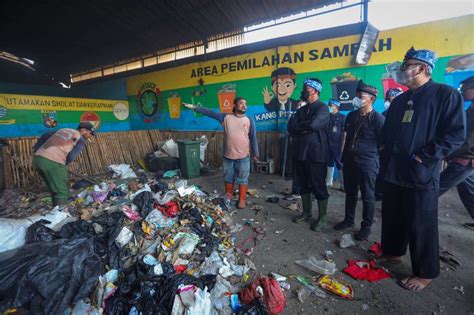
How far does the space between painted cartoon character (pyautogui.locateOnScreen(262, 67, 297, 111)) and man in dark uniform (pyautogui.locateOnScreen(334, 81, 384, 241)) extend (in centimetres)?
382

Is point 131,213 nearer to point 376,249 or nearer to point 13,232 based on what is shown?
point 13,232

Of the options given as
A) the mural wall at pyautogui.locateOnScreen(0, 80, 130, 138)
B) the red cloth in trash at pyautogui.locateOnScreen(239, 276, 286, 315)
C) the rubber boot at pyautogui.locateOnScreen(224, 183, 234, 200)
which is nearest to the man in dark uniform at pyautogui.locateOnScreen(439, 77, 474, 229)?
the red cloth in trash at pyautogui.locateOnScreen(239, 276, 286, 315)

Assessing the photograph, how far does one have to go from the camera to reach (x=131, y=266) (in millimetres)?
2496

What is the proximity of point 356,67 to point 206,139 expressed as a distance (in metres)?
5.04

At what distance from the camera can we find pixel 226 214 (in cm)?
407

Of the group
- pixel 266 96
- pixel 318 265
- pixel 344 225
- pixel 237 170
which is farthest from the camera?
pixel 266 96

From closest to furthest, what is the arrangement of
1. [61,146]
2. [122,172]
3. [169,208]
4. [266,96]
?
[169,208] < [61,146] < [122,172] < [266,96]

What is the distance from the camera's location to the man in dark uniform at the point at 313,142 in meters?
3.16

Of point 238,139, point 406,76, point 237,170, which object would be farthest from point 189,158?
point 406,76

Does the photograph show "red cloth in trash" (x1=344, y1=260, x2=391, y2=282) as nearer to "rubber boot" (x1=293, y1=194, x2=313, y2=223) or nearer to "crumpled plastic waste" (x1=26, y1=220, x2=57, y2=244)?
"rubber boot" (x1=293, y1=194, x2=313, y2=223)

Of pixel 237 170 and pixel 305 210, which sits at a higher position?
pixel 237 170

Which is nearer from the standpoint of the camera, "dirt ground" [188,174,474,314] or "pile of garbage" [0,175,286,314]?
"pile of garbage" [0,175,286,314]

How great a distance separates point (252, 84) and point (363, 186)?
17.7ft

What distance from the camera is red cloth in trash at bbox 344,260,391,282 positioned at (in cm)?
242
